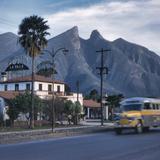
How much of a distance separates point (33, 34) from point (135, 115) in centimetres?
1830

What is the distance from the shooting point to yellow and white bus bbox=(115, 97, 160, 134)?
40219mm

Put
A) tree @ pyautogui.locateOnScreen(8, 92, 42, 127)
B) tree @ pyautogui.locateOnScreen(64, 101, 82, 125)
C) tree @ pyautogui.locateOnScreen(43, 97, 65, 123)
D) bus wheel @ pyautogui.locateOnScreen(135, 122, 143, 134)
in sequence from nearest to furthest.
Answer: bus wheel @ pyautogui.locateOnScreen(135, 122, 143, 134) → tree @ pyautogui.locateOnScreen(8, 92, 42, 127) → tree @ pyautogui.locateOnScreen(43, 97, 65, 123) → tree @ pyautogui.locateOnScreen(64, 101, 82, 125)

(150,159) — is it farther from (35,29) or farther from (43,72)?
(43,72)

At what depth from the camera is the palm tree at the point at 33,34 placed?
176 feet

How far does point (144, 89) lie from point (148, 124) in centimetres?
15805

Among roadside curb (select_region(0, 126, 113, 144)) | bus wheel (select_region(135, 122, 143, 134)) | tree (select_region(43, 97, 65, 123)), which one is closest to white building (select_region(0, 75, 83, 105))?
tree (select_region(43, 97, 65, 123))

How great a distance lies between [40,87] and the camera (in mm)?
86625

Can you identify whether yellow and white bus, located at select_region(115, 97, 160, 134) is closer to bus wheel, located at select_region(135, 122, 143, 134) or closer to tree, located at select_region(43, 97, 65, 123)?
bus wheel, located at select_region(135, 122, 143, 134)

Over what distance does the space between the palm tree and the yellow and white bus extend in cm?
1502

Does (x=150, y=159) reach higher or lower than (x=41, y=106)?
lower

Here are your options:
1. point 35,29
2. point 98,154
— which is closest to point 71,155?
point 98,154

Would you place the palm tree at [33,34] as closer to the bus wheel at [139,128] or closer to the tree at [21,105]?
the tree at [21,105]

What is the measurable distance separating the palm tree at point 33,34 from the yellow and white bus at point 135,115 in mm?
15016

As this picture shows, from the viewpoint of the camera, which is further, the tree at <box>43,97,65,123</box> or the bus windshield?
the tree at <box>43,97,65,123</box>
